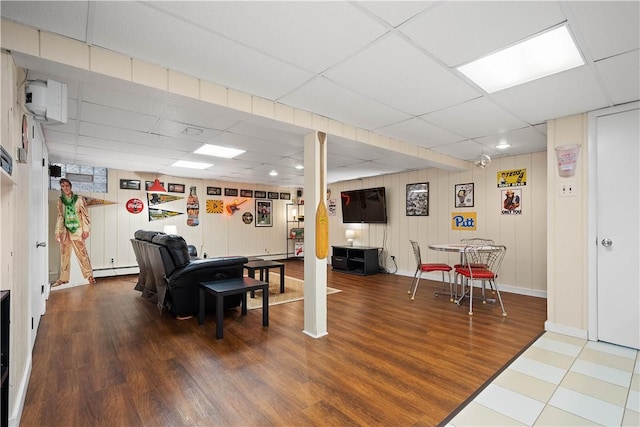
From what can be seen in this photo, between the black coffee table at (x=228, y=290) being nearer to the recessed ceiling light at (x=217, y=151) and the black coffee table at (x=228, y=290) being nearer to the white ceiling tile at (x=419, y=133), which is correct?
the recessed ceiling light at (x=217, y=151)

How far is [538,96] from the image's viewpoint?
290 centimetres

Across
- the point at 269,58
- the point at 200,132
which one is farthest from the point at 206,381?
the point at 200,132

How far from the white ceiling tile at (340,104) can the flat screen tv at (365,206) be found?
3.87 meters

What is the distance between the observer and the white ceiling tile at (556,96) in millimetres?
2564

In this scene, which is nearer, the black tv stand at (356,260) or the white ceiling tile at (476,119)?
the white ceiling tile at (476,119)

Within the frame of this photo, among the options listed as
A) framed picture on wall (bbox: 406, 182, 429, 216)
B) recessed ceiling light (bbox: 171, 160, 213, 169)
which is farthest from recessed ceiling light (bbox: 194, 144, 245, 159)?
framed picture on wall (bbox: 406, 182, 429, 216)

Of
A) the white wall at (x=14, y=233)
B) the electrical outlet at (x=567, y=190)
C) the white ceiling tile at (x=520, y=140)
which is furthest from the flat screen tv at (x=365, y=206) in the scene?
the white wall at (x=14, y=233)

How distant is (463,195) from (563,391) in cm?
430

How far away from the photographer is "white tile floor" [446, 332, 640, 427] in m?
1.94

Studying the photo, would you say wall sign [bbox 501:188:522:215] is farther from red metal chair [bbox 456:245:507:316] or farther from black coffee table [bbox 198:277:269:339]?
black coffee table [bbox 198:277:269:339]

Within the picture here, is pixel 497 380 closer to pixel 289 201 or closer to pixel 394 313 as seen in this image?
pixel 394 313

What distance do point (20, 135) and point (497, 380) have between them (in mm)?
3937

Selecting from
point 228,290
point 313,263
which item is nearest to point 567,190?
point 313,263

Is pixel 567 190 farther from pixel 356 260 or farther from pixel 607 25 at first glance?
pixel 356 260
